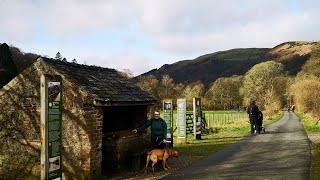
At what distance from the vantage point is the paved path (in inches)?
477

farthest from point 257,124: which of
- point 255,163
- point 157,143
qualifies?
point 157,143

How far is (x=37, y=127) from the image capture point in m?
12.8

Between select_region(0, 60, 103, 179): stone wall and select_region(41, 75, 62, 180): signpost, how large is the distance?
2.68m

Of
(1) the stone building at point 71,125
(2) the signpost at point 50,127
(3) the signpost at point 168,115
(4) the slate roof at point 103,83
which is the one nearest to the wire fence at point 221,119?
(3) the signpost at point 168,115

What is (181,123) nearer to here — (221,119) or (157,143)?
(157,143)

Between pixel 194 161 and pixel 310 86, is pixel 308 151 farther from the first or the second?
pixel 310 86

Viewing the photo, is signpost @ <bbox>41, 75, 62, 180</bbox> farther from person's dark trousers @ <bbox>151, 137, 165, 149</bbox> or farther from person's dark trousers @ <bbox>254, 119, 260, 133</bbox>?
person's dark trousers @ <bbox>254, 119, 260, 133</bbox>

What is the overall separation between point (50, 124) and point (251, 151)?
10.6 metres

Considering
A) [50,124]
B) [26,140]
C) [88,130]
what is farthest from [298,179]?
[26,140]

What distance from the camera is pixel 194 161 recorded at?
15.5 metres

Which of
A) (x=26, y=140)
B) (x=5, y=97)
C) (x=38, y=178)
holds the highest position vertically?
(x=5, y=97)

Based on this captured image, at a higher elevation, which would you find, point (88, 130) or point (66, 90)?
point (66, 90)

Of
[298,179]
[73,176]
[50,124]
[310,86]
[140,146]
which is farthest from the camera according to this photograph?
[310,86]

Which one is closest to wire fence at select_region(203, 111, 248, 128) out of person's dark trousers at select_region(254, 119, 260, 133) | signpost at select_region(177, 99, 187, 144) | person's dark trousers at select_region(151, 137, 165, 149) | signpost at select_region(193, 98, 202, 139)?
person's dark trousers at select_region(254, 119, 260, 133)
